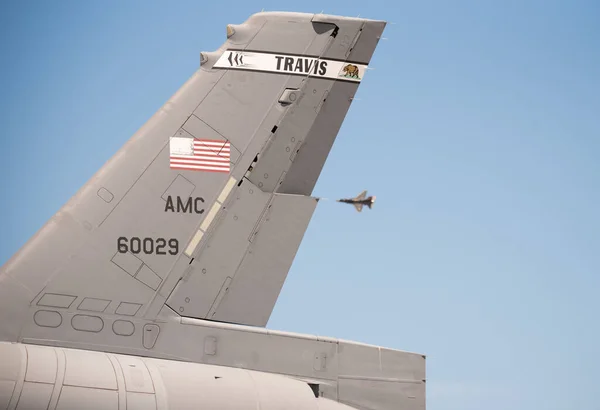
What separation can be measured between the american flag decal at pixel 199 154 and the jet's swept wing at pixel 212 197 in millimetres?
15

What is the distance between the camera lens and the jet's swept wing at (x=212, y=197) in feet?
40.5

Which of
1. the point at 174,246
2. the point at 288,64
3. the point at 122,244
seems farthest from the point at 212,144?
the point at 122,244

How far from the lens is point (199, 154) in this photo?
A: 13484 millimetres

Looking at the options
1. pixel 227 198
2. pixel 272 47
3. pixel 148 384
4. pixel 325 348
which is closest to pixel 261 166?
pixel 227 198

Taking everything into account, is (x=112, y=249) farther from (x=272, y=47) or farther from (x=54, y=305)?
(x=272, y=47)

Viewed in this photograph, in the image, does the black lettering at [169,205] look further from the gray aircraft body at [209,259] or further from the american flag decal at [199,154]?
the american flag decal at [199,154]

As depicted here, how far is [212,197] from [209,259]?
35.8 inches

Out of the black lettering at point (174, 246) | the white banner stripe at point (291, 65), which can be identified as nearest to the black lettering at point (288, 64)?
the white banner stripe at point (291, 65)

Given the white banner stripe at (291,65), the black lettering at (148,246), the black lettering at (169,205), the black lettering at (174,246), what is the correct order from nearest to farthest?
the black lettering at (148,246) → the black lettering at (174,246) → the black lettering at (169,205) → the white banner stripe at (291,65)

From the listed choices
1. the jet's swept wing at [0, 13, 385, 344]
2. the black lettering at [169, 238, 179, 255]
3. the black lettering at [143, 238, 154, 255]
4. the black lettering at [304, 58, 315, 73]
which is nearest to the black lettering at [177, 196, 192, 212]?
the jet's swept wing at [0, 13, 385, 344]

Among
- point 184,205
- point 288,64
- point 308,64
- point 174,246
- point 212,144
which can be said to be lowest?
point 174,246

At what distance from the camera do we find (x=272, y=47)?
14156 millimetres

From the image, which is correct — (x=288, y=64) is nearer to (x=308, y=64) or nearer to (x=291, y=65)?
(x=291, y=65)

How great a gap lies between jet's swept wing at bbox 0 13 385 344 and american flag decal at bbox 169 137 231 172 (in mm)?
15
